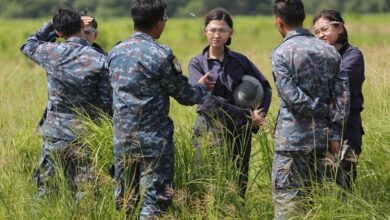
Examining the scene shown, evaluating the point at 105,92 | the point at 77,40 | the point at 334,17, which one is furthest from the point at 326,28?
the point at 77,40

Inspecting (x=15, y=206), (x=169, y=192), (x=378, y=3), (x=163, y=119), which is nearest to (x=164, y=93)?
(x=163, y=119)

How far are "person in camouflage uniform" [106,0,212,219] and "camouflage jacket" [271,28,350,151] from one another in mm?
691

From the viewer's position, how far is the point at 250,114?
6.11 m

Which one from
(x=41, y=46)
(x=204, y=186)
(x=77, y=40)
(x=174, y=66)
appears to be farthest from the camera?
(x=41, y=46)

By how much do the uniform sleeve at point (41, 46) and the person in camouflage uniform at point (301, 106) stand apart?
6.05ft

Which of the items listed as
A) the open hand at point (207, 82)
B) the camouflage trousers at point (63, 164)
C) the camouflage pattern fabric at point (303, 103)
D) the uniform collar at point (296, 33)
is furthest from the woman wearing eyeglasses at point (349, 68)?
the camouflage trousers at point (63, 164)

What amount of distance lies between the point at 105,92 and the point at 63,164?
2.16ft

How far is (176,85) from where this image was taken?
213 inches

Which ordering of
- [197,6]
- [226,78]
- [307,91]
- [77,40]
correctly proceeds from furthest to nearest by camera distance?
[197,6], [226,78], [77,40], [307,91]

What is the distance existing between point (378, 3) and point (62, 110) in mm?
84574

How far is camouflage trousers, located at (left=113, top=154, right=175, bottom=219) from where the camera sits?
5388 mm

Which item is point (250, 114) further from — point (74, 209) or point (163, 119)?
point (74, 209)

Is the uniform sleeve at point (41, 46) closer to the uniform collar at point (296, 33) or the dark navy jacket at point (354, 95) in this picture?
the uniform collar at point (296, 33)

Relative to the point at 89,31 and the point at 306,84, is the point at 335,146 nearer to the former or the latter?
the point at 306,84
